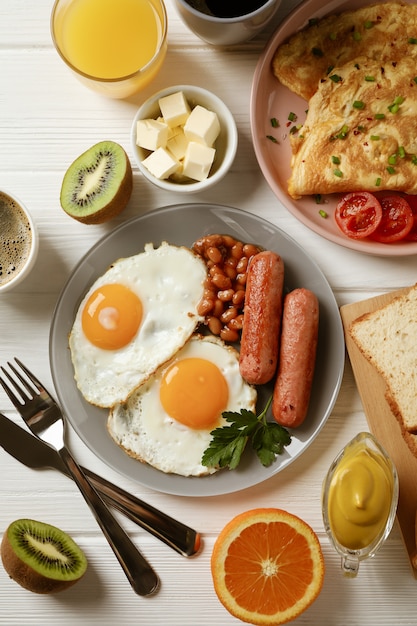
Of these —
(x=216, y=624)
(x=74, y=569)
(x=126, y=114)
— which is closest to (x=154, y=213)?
(x=126, y=114)

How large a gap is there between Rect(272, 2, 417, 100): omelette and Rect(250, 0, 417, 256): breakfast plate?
57 millimetres

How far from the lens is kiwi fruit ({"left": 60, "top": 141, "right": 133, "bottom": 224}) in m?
3.01

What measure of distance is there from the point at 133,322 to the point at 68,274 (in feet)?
1.45

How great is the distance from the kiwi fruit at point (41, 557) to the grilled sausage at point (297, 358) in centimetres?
121

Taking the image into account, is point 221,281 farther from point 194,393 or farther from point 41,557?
point 41,557

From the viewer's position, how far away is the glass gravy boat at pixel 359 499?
2.90 meters

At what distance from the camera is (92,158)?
309 centimetres

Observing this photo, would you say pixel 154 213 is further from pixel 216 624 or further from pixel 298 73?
pixel 216 624

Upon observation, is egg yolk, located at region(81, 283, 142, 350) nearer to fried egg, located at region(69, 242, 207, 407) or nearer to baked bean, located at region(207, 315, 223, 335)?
fried egg, located at region(69, 242, 207, 407)

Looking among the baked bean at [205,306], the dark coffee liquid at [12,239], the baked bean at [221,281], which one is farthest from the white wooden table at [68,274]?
the baked bean at [205,306]

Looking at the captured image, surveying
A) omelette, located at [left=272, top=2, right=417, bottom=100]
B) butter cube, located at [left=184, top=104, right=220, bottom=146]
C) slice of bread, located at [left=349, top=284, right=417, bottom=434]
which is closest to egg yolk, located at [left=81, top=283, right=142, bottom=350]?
butter cube, located at [left=184, top=104, right=220, bottom=146]

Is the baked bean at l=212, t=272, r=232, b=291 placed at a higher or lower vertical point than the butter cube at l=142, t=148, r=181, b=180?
lower

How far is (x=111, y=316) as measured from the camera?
3.07 meters

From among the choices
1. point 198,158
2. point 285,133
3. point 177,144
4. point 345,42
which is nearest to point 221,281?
point 198,158
